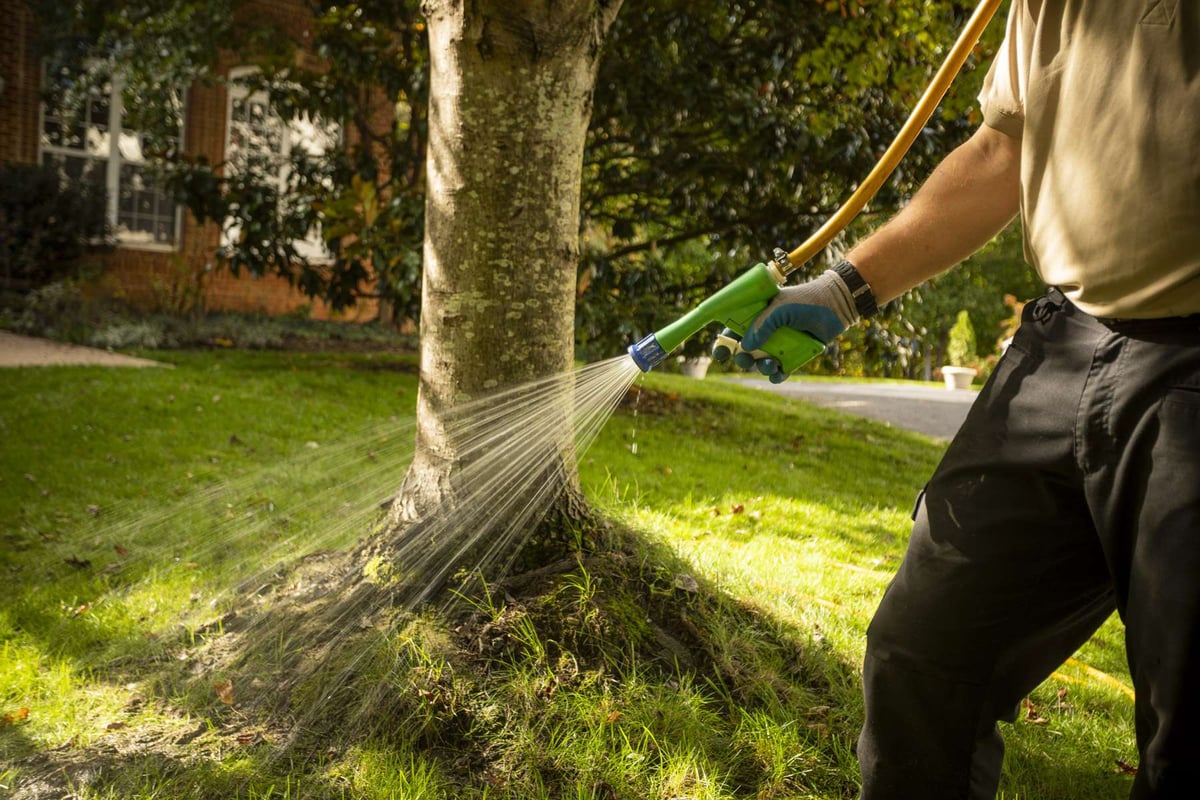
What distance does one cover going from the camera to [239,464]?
18.8 feet

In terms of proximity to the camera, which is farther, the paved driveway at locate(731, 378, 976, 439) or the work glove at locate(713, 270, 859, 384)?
the paved driveway at locate(731, 378, 976, 439)

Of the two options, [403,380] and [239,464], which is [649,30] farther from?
[239,464]

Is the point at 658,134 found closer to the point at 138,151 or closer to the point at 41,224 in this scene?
the point at 41,224

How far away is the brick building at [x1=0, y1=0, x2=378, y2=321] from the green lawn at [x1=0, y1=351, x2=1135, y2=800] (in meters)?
8.72

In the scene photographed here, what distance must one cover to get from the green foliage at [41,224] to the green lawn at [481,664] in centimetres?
749

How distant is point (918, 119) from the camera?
1850 mm

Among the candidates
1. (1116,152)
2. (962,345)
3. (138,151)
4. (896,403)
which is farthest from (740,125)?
(962,345)

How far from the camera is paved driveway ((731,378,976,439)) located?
37.0ft

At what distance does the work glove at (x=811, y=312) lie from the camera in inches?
69.9

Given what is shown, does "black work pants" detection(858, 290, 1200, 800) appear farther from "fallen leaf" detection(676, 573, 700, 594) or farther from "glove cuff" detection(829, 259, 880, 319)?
"fallen leaf" detection(676, 573, 700, 594)

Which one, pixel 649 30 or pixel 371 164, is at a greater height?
pixel 649 30

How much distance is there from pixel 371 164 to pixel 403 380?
195 cm

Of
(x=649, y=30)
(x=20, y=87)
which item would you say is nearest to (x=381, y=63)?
(x=649, y=30)

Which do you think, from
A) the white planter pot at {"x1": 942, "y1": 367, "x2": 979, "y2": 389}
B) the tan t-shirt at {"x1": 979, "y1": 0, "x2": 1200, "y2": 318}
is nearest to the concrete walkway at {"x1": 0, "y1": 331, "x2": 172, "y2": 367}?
the tan t-shirt at {"x1": 979, "y1": 0, "x2": 1200, "y2": 318}
